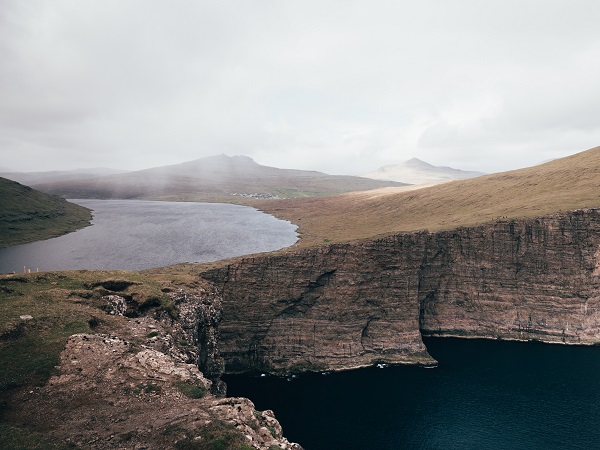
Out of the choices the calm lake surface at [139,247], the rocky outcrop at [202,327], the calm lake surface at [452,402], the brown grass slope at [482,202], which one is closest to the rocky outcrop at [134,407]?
the rocky outcrop at [202,327]

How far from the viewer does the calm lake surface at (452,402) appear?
58062mm

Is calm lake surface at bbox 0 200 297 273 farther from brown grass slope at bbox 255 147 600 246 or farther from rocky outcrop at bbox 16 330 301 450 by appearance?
rocky outcrop at bbox 16 330 301 450

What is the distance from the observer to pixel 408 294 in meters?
93.8

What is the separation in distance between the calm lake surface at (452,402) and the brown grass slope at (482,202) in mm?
42668

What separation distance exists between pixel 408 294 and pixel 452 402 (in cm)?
3035

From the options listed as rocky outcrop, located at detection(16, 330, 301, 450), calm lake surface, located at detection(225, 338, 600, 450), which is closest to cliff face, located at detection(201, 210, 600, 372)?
calm lake surface, located at detection(225, 338, 600, 450)

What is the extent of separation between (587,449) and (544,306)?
51.7 meters

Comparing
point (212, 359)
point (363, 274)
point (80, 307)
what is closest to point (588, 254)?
point (363, 274)

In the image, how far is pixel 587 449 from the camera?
179 ft

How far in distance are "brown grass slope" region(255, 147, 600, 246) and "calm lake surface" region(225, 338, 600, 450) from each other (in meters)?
42.7

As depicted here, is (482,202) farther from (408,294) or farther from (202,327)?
(202,327)

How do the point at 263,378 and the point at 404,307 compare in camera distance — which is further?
the point at 404,307

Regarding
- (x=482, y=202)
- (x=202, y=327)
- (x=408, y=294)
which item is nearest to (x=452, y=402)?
(x=408, y=294)

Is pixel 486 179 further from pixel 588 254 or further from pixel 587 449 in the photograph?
pixel 587 449
